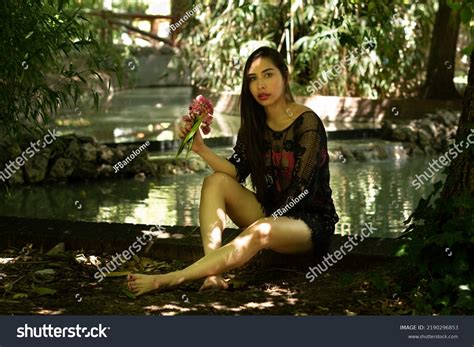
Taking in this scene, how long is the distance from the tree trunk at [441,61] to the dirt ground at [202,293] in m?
9.97

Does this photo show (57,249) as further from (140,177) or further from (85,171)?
(140,177)

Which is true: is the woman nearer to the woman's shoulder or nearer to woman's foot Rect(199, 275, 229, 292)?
the woman's shoulder

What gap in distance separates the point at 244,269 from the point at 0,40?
61.0 inches

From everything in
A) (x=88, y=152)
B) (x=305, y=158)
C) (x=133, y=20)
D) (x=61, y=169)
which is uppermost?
(x=133, y=20)

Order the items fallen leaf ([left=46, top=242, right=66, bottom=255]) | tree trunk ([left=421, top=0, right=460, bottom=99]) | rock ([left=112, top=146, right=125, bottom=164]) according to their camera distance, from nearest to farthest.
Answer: fallen leaf ([left=46, top=242, right=66, bottom=255]) → rock ([left=112, top=146, right=125, bottom=164]) → tree trunk ([left=421, top=0, right=460, bottom=99])

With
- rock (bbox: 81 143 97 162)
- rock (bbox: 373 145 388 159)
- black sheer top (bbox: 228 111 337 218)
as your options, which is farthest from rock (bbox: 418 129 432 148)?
black sheer top (bbox: 228 111 337 218)

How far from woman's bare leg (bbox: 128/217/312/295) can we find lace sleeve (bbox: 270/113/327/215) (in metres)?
0.16

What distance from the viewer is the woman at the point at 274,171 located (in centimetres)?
440

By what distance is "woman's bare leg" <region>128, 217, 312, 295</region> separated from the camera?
160 inches

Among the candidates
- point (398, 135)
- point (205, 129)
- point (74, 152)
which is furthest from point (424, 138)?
→ point (205, 129)

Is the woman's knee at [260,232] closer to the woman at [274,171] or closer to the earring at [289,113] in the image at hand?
the woman at [274,171]

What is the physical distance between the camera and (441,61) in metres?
14.3

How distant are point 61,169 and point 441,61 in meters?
7.18

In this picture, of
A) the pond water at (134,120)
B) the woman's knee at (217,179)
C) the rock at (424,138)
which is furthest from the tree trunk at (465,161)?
the rock at (424,138)
